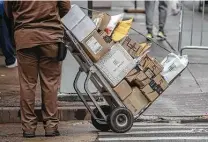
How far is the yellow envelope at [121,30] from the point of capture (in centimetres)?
646

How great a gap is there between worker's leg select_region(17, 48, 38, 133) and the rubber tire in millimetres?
852

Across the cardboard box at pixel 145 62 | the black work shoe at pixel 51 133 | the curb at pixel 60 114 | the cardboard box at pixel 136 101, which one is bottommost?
the curb at pixel 60 114

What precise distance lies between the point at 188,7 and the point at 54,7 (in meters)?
12.6

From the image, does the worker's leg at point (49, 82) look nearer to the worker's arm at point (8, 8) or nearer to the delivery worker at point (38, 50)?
the delivery worker at point (38, 50)

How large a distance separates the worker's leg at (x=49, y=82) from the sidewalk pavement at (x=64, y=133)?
0.52 ft

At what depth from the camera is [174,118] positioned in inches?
296

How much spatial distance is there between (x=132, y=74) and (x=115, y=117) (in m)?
0.52

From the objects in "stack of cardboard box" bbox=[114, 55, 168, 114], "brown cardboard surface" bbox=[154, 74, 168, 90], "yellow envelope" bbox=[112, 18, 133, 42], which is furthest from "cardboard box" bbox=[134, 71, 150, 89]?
"yellow envelope" bbox=[112, 18, 133, 42]

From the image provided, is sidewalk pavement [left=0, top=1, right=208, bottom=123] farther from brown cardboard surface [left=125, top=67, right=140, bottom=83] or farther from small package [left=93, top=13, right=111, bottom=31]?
small package [left=93, top=13, right=111, bottom=31]

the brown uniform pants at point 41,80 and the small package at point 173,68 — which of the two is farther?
the small package at point 173,68

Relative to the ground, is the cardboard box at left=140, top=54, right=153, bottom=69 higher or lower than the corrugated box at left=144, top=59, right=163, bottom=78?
higher

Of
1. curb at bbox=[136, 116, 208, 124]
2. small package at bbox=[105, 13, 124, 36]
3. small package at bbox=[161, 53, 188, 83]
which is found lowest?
curb at bbox=[136, 116, 208, 124]

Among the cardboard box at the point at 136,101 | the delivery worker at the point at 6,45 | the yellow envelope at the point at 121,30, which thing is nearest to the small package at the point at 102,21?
the yellow envelope at the point at 121,30

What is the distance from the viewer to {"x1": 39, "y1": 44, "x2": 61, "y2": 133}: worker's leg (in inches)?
243
